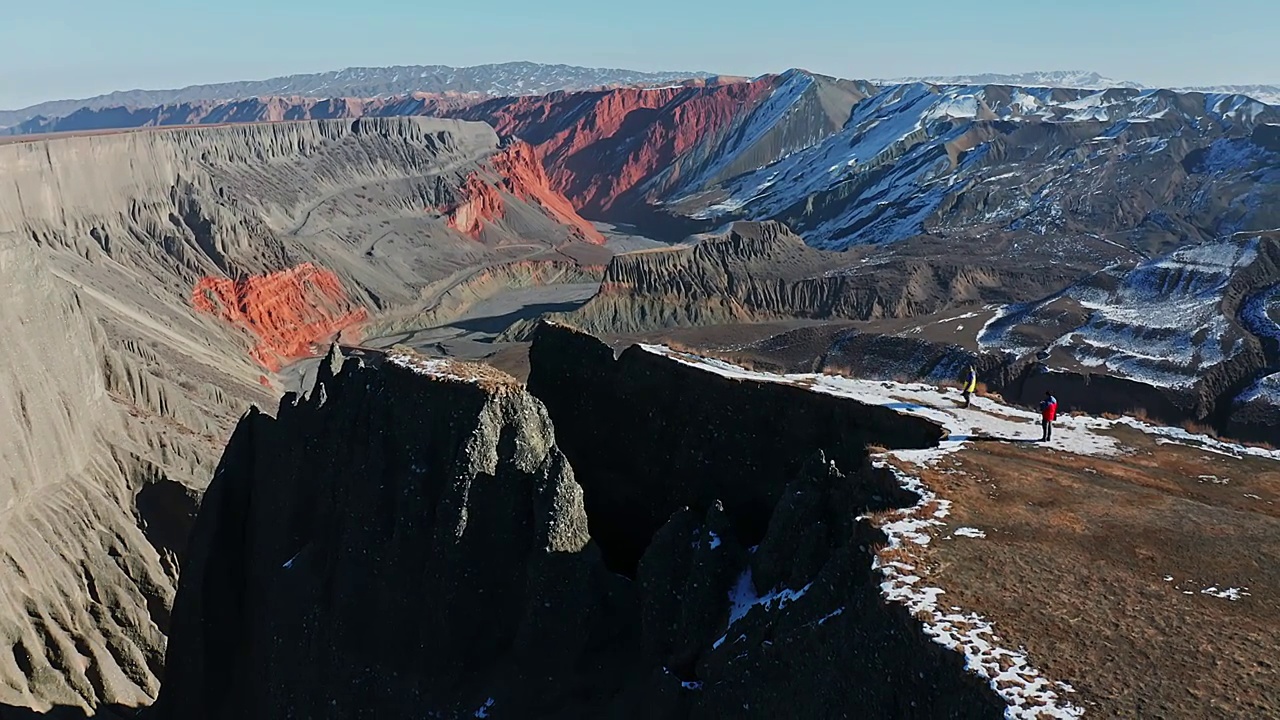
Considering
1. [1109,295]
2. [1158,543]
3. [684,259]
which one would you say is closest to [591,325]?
[684,259]

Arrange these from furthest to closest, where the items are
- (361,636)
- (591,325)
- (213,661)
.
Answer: (591,325) < (213,661) < (361,636)

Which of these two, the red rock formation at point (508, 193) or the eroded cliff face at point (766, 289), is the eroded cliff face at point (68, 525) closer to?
the eroded cliff face at point (766, 289)

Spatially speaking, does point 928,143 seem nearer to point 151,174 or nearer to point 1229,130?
point 1229,130

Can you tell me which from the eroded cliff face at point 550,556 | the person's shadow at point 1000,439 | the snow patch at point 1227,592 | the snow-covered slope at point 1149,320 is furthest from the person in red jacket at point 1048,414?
the snow-covered slope at point 1149,320

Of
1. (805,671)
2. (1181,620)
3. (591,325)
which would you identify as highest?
(1181,620)

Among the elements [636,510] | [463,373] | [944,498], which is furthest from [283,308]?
[944,498]

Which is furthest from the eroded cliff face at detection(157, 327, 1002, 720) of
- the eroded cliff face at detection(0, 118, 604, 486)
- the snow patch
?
the eroded cliff face at detection(0, 118, 604, 486)

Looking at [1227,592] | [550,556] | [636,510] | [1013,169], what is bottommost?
[636,510]

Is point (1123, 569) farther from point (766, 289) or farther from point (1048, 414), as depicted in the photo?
point (766, 289)
